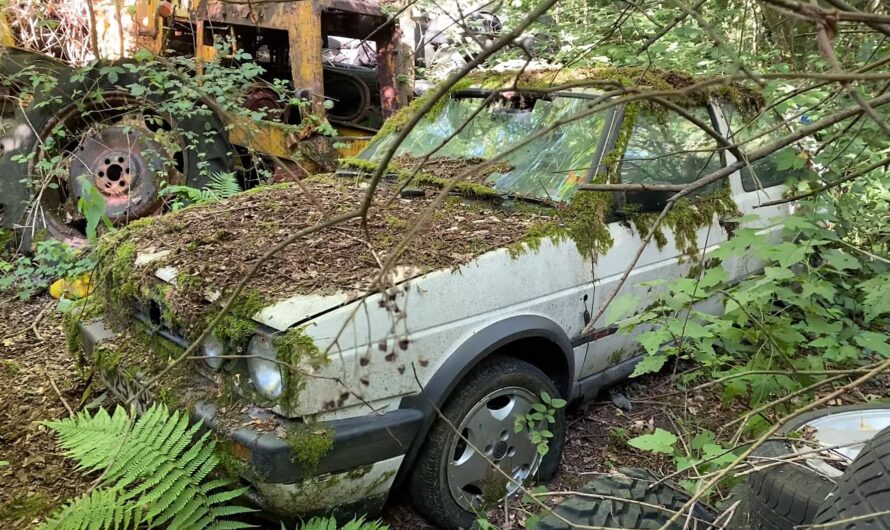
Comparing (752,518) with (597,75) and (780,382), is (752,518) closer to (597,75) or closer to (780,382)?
(780,382)

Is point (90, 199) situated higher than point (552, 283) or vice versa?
point (90, 199)

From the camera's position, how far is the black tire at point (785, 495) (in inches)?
71.0

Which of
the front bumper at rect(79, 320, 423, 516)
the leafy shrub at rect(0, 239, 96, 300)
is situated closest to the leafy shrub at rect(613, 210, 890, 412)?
the front bumper at rect(79, 320, 423, 516)

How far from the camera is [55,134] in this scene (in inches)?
200

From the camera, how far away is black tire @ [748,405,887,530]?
1.80m

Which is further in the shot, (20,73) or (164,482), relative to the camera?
(20,73)

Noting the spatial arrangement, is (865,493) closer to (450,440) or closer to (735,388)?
(735,388)

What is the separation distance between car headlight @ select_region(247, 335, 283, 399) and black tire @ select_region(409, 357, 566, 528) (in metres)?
0.65

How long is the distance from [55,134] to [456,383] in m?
4.44

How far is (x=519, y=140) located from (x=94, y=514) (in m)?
2.56

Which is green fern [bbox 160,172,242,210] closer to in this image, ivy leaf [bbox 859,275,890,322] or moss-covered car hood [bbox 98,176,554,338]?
moss-covered car hood [bbox 98,176,554,338]

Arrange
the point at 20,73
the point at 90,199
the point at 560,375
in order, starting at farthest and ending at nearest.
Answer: the point at 20,73 < the point at 90,199 < the point at 560,375

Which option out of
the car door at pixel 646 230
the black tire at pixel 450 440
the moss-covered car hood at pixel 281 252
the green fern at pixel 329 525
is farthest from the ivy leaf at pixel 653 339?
the green fern at pixel 329 525

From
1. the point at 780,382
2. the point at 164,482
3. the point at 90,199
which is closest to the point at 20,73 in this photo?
the point at 90,199
